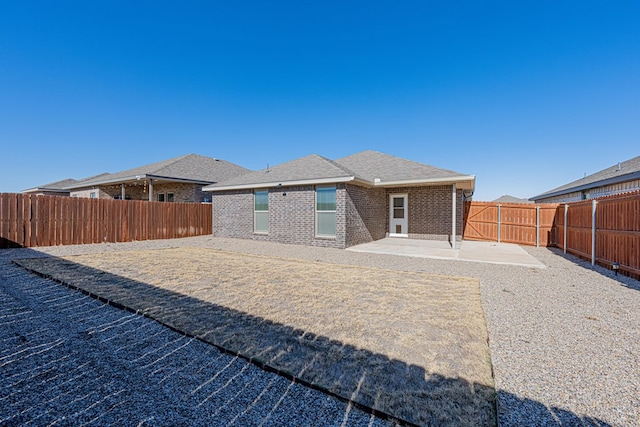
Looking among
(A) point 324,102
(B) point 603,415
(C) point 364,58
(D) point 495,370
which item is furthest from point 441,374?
(A) point 324,102

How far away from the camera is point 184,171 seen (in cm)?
1789

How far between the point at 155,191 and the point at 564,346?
905 inches

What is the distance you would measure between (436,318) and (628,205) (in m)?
6.54

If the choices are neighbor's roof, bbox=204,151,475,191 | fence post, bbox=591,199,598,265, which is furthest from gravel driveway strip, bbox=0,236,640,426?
neighbor's roof, bbox=204,151,475,191

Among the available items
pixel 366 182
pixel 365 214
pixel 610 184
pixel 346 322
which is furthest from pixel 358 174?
pixel 610 184

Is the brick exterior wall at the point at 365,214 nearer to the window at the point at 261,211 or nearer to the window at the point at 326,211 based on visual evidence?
the window at the point at 326,211

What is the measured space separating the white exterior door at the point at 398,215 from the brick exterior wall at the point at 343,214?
0.21m

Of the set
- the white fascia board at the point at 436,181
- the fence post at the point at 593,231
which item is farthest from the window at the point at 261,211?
the fence post at the point at 593,231

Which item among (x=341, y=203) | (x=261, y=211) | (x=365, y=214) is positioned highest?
(x=341, y=203)

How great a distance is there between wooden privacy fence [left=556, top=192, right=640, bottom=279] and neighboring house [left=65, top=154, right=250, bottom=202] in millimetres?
18762

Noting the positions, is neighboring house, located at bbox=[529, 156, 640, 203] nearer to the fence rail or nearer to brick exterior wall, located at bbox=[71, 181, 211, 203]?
the fence rail

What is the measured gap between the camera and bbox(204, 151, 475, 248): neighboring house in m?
11.2

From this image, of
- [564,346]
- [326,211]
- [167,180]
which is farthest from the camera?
[167,180]

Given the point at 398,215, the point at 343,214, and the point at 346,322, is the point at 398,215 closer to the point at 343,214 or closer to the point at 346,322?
the point at 343,214
